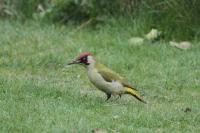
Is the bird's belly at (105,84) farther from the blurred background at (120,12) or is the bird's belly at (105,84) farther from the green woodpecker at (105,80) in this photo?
the blurred background at (120,12)

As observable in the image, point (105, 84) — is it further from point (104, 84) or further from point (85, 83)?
point (85, 83)

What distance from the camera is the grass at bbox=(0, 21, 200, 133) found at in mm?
7711

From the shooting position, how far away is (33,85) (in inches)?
359

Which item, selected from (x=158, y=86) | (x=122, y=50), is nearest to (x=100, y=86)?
(x=158, y=86)

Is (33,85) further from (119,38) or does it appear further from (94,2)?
(94,2)

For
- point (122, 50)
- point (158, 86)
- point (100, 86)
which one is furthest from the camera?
point (122, 50)

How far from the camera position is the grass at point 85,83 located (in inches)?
304

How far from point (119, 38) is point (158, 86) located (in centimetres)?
243

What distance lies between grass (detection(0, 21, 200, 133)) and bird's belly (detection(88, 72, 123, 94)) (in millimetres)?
152

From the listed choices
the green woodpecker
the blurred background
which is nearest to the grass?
the green woodpecker

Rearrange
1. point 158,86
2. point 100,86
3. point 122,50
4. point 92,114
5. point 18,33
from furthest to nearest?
point 18,33
point 122,50
point 158,86
point 100,86
point 92,114

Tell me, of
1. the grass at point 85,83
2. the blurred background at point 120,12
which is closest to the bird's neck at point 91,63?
the grass at point 85,83

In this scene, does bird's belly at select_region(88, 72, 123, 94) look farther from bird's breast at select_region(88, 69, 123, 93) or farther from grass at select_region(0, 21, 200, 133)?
grass at select_region(0, 21, 200, 133)

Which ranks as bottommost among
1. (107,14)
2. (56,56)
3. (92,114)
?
(92,114)
